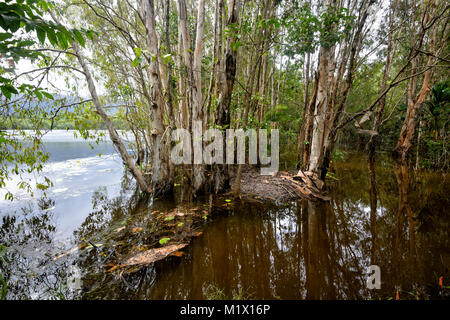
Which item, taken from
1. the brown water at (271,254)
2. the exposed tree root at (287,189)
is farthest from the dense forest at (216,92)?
the brown water at (271,254)

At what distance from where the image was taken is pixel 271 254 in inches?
112

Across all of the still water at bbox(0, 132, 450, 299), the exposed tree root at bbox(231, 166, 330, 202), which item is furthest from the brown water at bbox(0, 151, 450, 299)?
the exposed tree root at bbox(231, 166, 330, 202)

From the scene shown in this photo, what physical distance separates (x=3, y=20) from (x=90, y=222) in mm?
4305

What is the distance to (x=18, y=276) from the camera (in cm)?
245

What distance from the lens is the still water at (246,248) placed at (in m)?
2.17

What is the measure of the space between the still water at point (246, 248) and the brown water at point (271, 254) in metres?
0.01

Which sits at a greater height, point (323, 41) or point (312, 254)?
point (323, 41)

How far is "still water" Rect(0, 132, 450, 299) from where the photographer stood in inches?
85.5

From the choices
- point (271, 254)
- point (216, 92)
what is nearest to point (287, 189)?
point (271, 254)

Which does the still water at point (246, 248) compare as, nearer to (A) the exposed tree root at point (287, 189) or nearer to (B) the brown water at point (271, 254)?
(B) the brown water at point (271, 254)

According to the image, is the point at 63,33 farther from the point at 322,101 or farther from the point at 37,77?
the point at 322,101

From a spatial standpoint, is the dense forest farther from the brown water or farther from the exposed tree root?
the brown water

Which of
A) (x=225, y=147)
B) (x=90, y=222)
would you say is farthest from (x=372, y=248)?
(x=90, y=222)

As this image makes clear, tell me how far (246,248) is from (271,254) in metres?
0.40
